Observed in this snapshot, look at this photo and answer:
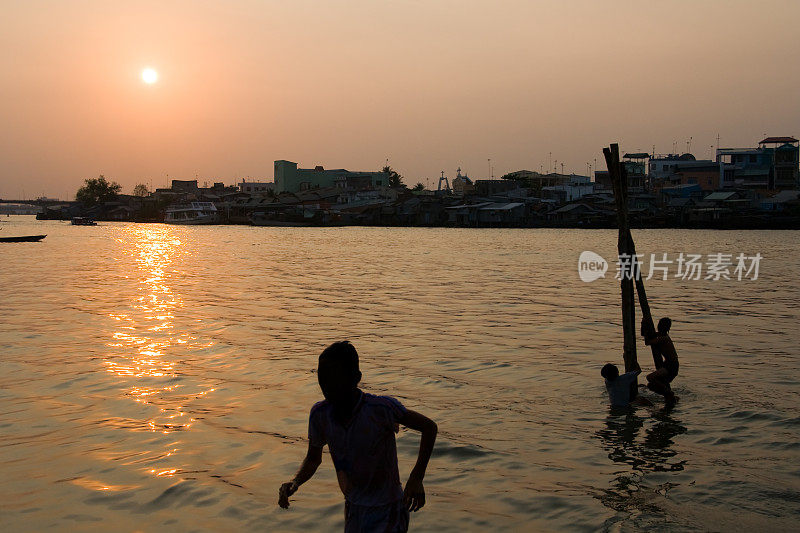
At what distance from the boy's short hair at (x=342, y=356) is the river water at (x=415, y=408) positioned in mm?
3338

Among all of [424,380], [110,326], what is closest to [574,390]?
Answer: [424,380]

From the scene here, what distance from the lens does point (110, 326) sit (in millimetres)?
17578

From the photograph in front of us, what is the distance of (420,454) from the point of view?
3.81 meters

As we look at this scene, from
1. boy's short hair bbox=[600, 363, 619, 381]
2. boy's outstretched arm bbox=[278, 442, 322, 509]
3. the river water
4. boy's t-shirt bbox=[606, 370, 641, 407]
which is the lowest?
the river water

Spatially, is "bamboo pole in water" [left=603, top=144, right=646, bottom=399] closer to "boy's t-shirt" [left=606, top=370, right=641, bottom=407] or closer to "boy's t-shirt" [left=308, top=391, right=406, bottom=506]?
"boy's t-shirt" [left=606, top=370, right=641, bottom=407]

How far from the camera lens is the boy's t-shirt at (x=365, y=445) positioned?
3650 millimetres

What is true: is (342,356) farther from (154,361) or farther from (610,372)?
(154,361)

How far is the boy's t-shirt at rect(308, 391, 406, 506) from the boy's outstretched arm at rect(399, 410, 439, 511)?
0.15 ft

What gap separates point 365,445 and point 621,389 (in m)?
7.10

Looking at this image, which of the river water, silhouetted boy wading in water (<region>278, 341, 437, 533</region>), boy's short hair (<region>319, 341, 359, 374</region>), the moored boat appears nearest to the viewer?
boy's short hair (<region>319, 341, 359, 374</region>)

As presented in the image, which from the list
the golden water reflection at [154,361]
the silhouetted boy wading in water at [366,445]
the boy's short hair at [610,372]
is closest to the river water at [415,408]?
the golden water reflection at [154,361]

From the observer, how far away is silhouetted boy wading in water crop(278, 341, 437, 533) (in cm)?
361

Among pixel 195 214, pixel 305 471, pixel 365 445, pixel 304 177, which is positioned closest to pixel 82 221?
pixel 195 214

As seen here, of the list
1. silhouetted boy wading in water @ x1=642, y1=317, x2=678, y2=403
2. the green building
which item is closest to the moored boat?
the green building
